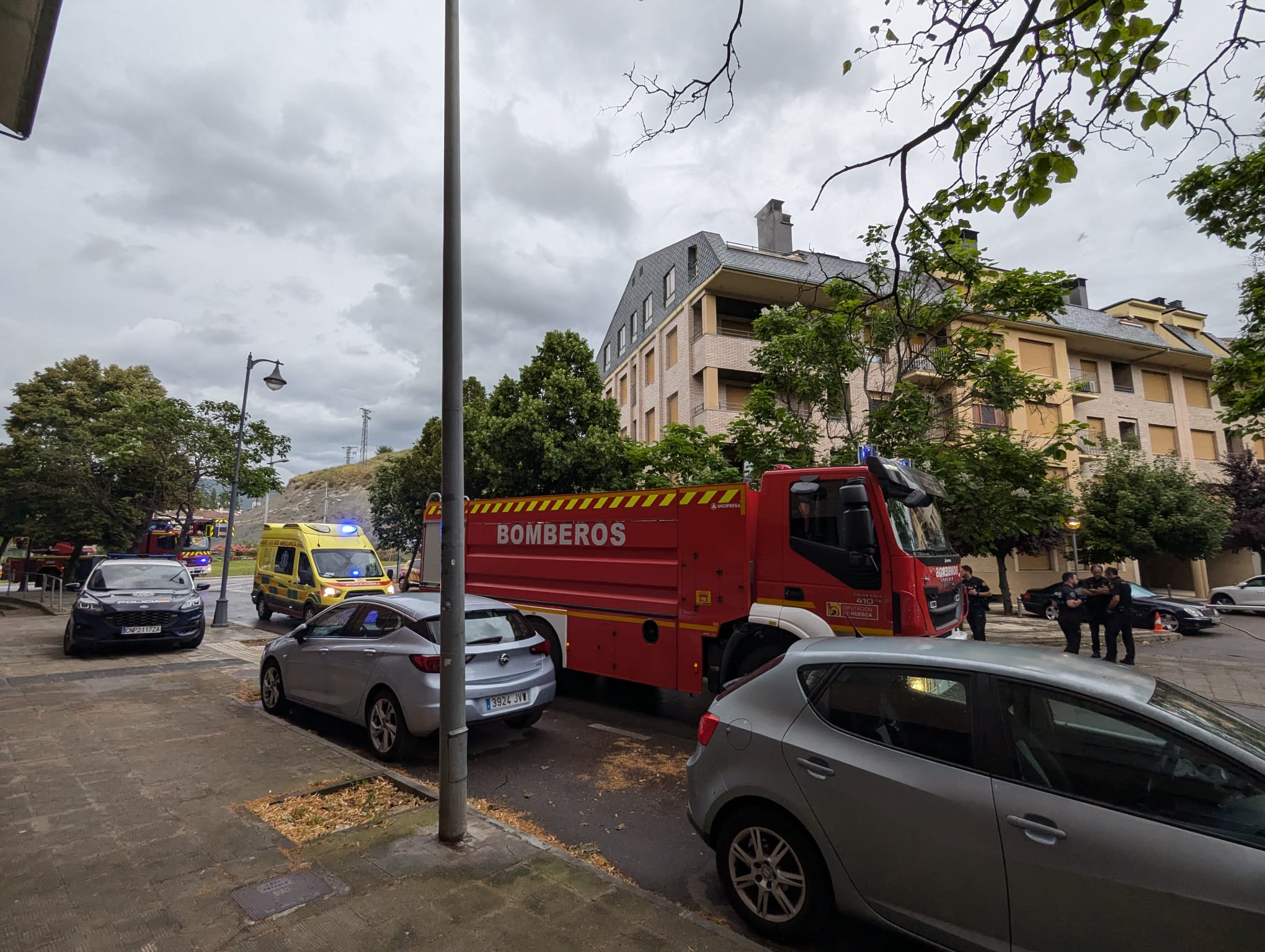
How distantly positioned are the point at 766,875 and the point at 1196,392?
4053 centimetres

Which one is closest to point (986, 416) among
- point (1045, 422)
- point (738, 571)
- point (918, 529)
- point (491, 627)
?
point (1045, 422)

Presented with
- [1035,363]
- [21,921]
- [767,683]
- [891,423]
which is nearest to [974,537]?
[891,423]

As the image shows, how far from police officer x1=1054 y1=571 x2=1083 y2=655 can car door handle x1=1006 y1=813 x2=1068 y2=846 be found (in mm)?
10958

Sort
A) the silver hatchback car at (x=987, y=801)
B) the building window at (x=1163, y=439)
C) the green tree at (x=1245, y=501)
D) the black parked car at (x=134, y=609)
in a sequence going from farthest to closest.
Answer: the building window at (x=1163, y=439), the green tree at (x=1245, y=501), the black parked car at (x=134, y=609), the silver hatchback car at (x=987, y=801)

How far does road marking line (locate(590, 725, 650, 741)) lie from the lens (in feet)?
22.6

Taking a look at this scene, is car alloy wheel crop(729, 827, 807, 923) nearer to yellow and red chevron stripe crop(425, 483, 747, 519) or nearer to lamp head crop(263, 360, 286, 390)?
yellow and red chevron stripe crop(425, 483, 747, 519)

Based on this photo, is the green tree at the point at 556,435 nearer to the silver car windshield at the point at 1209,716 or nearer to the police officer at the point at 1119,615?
the police officer at the point at 1119,615

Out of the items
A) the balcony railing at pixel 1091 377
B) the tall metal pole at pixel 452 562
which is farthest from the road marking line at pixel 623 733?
the balcony railing at pixel 1091 377

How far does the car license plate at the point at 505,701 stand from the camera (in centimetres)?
589

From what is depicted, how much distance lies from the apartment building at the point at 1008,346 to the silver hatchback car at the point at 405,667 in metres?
14.6

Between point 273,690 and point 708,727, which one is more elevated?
point 708,727

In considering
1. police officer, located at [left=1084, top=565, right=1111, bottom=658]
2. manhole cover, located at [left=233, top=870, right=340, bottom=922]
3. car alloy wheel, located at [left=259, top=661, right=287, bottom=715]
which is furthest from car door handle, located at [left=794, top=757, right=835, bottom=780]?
police officer, located at [left=1084, top=565, right=1111, bottom=658]

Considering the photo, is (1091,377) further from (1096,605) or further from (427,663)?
(427,663)

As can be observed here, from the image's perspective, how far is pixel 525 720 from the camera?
671 centimetres
